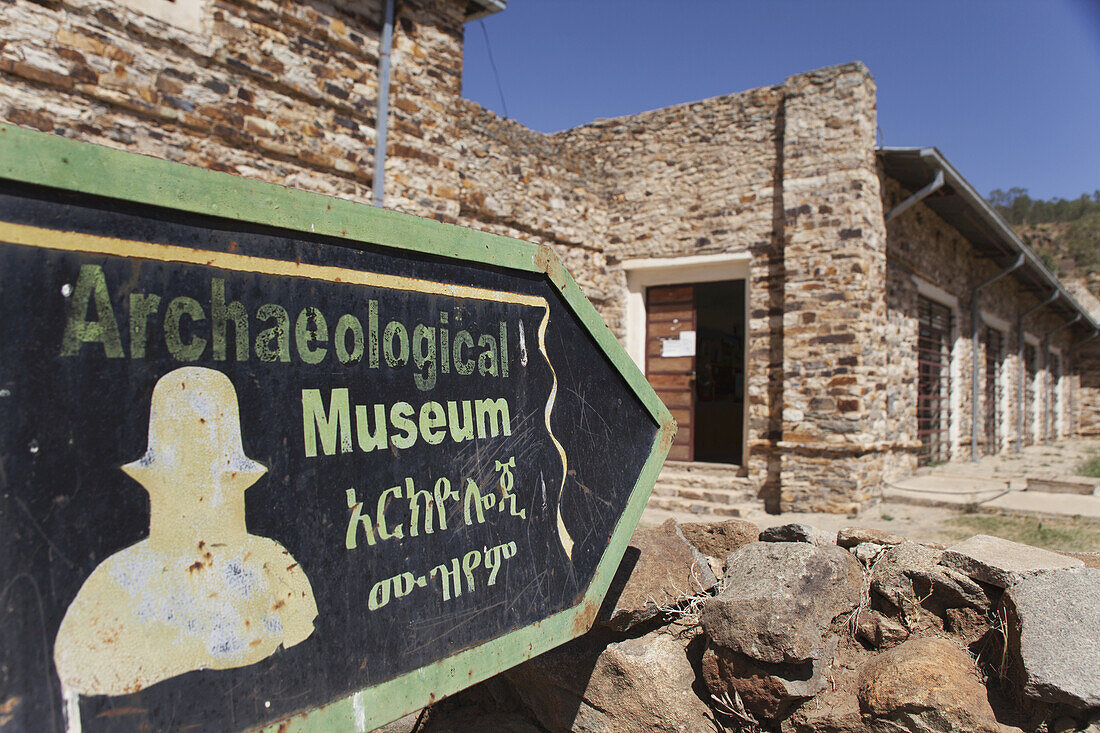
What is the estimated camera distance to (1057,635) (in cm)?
238

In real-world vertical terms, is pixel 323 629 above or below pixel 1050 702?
above

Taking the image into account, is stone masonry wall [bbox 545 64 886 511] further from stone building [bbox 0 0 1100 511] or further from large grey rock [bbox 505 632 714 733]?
large grey rock [bbox 505 632 714 733]

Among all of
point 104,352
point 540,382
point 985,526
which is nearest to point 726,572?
point 540,382

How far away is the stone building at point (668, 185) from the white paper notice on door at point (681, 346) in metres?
0.03

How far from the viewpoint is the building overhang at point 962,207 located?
25.0 feet

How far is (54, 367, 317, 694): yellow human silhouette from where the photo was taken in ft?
3.78

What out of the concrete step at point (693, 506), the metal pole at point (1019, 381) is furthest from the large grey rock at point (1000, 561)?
the metal pole at point (1019, 381)

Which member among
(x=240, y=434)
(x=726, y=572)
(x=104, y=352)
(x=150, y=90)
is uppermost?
(x=150, y=90)

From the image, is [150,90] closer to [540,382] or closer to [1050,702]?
[540,382]

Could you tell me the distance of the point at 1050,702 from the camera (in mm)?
2230

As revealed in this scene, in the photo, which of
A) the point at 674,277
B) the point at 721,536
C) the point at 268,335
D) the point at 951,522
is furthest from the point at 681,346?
the point at 268,335

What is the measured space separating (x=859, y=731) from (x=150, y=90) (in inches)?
220

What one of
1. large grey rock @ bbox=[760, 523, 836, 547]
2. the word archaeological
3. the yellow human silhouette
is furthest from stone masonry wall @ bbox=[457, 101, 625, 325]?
the yellow human silhouette

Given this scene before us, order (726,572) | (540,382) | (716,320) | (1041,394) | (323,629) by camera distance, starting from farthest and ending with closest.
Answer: (1041,394) → (716,320) → (726,572) → (540,382) → (323,629)
